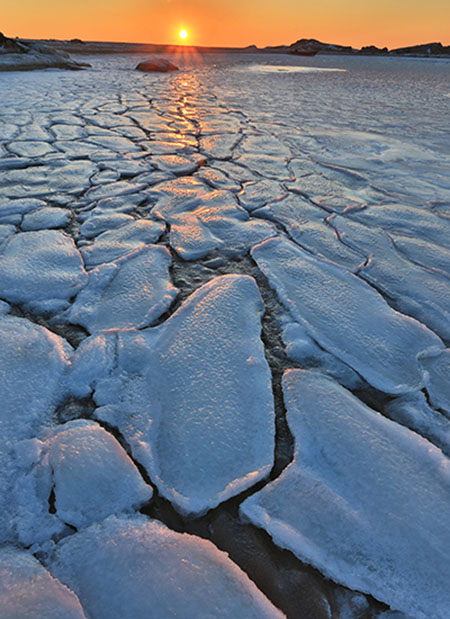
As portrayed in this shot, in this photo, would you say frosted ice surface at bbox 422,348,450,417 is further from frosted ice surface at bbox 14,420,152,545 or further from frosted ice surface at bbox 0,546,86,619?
frosted ice surface at bbox 0,546,86,619

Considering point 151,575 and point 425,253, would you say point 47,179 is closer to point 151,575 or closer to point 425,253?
point 425,253

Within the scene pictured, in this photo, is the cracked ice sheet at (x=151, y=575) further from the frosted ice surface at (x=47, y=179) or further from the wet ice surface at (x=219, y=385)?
the frosted ice surface at (x=47, y=179)

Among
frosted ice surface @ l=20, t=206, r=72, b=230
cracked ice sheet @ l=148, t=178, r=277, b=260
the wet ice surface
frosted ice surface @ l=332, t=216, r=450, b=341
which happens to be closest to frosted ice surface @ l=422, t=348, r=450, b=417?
the wet ice surface

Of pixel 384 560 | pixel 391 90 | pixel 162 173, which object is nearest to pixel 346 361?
pixel 384 560

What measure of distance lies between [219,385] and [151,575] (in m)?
0.46

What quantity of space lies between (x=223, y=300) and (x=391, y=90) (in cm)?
824

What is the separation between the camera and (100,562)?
25.4 inches

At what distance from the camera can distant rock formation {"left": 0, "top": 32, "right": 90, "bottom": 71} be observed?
975 cm

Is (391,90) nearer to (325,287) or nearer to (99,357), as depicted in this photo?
(325,287)

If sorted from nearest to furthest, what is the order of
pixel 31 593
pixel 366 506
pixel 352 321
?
1. pixel 31 593
2. pixel 366 506
3. pixel 352 321

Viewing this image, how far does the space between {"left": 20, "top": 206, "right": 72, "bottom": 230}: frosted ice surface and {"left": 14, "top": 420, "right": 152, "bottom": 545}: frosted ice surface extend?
133 cm

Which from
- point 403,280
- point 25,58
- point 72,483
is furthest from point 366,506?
point 25,58

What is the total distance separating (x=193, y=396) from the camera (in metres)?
0.96

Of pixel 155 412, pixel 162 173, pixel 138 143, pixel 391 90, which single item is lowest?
pixel 155 412
